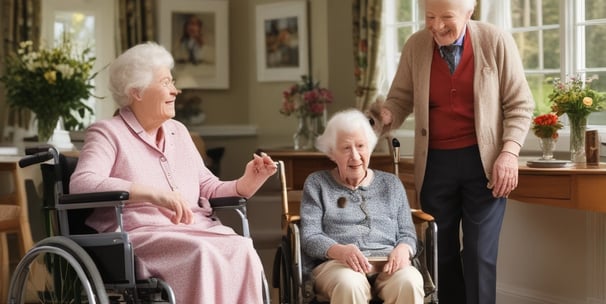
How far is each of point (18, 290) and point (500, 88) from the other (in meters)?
1.85

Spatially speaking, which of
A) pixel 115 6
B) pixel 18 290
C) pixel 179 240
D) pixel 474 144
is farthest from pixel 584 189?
pixel 115 6

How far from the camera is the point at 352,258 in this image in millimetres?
3281

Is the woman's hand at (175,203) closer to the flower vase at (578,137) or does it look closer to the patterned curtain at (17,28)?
the flower vase at (578,137)

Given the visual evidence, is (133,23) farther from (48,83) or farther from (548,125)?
(548,125)

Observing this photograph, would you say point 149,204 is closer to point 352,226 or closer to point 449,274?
point 352,226

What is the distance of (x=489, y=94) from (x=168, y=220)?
123 cm

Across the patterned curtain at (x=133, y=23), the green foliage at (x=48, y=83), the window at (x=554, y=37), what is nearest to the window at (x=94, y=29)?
the patterned curtain at (x=133, y=23)

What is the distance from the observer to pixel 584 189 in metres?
3.64

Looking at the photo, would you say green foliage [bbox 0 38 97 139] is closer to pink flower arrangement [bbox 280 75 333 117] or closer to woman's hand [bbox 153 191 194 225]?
pink flower arrangement [bbox 280 75 333 117]

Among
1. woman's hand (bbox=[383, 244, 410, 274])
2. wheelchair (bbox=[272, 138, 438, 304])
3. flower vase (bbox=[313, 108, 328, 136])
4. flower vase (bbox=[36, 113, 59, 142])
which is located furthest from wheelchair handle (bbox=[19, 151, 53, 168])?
flower vase (bbox=[313, 108, 328, 136])

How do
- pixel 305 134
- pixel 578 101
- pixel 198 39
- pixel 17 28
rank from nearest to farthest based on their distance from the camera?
pixel 578 101
pixel 305 134
pixel 17 28
pixel 198 39

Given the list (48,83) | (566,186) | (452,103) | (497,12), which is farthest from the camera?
(48,83)

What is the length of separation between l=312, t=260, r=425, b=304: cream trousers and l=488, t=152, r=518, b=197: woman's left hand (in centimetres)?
45

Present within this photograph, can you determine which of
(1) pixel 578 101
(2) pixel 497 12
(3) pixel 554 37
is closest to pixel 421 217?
(1) pixel 578 101
